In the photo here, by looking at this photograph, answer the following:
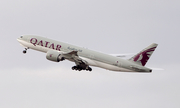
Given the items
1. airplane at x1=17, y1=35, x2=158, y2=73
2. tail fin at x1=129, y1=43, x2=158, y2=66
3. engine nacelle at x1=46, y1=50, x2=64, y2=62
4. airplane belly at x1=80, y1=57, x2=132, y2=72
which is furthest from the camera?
airplane belly at x1=80, y1=57, x2=132, y2=72

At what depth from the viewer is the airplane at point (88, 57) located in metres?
78.2

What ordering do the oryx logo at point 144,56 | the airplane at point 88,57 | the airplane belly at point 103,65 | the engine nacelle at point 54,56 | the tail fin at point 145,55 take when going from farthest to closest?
the airplane belly at point 103,65
the engine nacelle at point 54,56
the airplane at point 88,57
the oryx logo at point 144,56
the tail fin at point 145,55

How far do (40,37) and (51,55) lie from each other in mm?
8488

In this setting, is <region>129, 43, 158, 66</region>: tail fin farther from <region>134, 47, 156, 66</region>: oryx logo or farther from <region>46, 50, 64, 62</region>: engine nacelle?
<region>46, 50, 64, 62</region>: engine nacelle

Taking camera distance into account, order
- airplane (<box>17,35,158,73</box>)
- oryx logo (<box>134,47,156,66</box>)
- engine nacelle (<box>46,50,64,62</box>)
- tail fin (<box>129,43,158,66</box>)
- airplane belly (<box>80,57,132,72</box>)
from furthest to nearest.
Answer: airplane belly (<box>80,57,132,72</box>) < engine nacelle (<box>46,50,64,62</box>) < airplane (<box>17,35,158,73</box>) < oryx logo (<box>134,47,156,66</box>) < tail fin (<box>129,43,158,66</box>)

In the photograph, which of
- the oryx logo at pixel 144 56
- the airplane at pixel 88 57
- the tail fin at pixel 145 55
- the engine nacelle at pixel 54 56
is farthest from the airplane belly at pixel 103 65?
the engine nacelle at pixel 54 56

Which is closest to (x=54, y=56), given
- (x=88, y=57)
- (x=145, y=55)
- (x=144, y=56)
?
(x=88, y=57)

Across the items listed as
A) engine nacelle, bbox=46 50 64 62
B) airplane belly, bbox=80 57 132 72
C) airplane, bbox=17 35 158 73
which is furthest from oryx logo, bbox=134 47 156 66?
engine nacelle, bbox=46 50 64 62

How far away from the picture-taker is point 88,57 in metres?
81.6

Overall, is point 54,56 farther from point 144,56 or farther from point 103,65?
point 144,56

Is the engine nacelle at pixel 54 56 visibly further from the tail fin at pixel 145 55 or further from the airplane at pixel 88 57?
the tail fin at pixel 145 55

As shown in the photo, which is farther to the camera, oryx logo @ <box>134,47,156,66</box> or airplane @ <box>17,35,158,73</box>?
airplane @ <box>17,35,158,73</box>

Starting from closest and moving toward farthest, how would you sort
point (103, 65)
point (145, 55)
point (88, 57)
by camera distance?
point (145, 55)
point (103, 65)
point (88, 57)

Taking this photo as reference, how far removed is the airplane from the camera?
78250 mm
